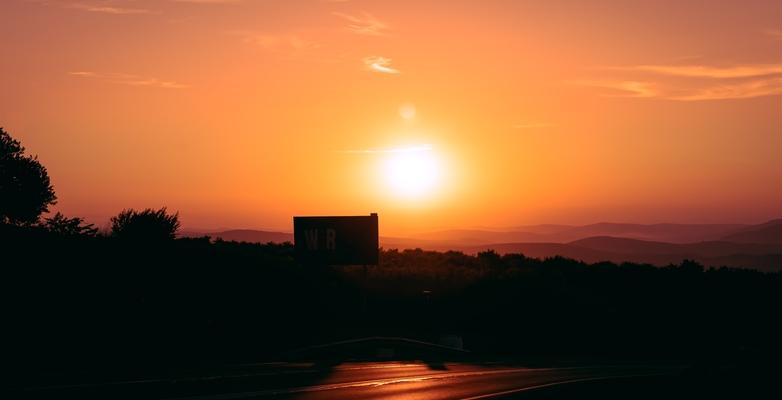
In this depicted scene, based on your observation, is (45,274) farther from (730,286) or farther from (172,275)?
(730,286)

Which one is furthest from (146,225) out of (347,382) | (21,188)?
(347,382)

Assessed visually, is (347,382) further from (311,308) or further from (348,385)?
(311,308)

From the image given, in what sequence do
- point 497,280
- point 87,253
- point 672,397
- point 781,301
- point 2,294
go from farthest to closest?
point 781,301
point 497,280
point 87,253
point 2,294
point 672,397

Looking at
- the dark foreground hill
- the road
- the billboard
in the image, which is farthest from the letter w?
the road

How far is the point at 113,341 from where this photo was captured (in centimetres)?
3188

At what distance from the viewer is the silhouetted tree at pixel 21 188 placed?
65.1m

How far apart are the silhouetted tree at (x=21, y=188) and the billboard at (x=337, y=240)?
2854 centimetres

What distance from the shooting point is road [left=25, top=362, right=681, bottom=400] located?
18.9m

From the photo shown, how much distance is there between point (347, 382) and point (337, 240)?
22.1 meters

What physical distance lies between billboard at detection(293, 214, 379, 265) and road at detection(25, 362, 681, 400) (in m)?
13.6

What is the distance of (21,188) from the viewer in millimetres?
66062

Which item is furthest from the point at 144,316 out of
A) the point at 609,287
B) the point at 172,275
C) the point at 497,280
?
the point at 609,287

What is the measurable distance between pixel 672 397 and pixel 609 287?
46.3 metres

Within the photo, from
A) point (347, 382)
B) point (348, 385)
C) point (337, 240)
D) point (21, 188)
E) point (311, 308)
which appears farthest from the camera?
point (21, 188)
